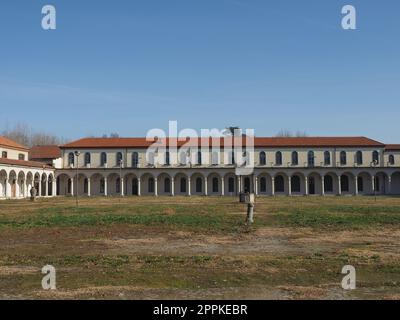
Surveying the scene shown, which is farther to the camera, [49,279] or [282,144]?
[282,144]

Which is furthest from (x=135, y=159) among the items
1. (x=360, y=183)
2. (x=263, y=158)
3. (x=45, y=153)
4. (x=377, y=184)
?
(x=377, y=184)

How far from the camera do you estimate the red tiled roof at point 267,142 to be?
209 ft

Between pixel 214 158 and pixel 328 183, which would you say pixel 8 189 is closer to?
pixel 214 158

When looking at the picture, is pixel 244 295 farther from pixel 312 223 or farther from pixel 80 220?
pixel 80 220

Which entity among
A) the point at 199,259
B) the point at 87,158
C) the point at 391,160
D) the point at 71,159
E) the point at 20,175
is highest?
the point at 87,158

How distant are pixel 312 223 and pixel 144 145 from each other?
47836 millimetres

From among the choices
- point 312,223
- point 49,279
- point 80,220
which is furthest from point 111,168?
point 49,279

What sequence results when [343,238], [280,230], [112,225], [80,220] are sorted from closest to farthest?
[343,238] < [280,230] < [112,225] < [80,220]

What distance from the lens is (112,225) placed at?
1938 centimetres

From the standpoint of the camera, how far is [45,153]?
6988cm

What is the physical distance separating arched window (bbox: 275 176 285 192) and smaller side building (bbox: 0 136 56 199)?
33.1 metres

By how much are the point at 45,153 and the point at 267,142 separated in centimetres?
3561

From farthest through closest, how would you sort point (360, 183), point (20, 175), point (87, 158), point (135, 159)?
point (87, 158)
point (135, 159)
point (360, 183)
point (20, 175)
